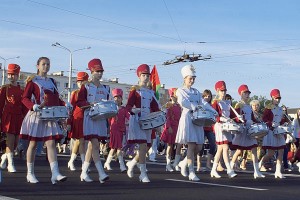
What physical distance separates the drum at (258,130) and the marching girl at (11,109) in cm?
496

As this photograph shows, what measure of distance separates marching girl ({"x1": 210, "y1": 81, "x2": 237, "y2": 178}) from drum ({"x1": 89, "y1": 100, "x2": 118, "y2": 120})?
3425 mm

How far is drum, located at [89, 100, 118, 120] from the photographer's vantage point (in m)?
9.41

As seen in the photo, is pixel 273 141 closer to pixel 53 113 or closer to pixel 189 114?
pixel 189 114

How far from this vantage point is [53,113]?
9141 mm

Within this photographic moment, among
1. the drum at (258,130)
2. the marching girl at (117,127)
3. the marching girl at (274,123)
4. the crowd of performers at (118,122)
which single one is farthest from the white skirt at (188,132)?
the marching girl at (117,127)

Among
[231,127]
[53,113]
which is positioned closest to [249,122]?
[231,127]

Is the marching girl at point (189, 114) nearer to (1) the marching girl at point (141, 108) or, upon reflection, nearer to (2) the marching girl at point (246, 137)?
(1) the marching girl at point (141, 108)

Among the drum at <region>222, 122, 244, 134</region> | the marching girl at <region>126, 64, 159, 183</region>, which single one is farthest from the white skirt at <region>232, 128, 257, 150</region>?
the marching girl at <region>126, 64, 159, 183</region>

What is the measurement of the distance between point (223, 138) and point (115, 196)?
5038 millimetres

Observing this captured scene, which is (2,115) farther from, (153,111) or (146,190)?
(146,190)

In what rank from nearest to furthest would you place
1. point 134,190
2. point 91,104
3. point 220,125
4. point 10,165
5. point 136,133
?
1. point 134,190
2. point 91,104
3. point 136,133
4. point 10,165
5. point 220,125

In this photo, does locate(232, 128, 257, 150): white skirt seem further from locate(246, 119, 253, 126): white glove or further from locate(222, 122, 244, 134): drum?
locate(222, 122, 244, 134): drum

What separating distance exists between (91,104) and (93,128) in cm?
42

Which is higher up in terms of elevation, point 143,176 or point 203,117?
point 203,117
